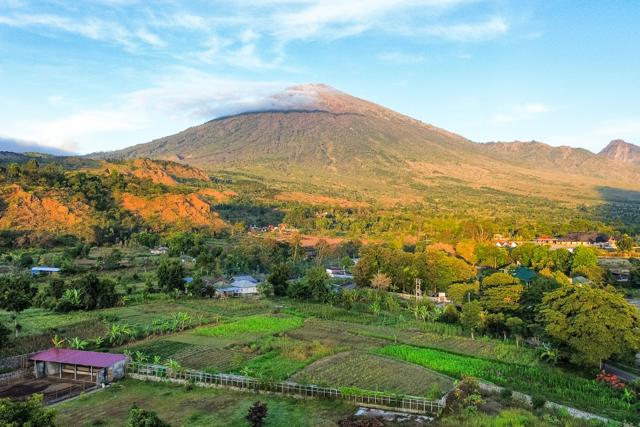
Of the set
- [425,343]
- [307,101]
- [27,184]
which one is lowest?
[425,343]

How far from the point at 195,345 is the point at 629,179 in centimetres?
22878

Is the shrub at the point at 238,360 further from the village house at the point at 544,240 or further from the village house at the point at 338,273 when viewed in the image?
the village house at the point at 544,240

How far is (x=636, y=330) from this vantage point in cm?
1430

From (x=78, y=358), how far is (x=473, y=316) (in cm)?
1536

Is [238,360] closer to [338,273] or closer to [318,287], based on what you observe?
[318,287]

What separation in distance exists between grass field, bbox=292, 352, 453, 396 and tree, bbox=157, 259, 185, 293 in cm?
1501

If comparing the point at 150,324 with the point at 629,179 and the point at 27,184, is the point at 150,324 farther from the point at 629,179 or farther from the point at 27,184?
the point at 629,179

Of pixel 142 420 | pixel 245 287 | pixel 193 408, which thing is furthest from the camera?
pixel 245 287

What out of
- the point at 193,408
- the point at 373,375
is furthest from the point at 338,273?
the point at 193,408

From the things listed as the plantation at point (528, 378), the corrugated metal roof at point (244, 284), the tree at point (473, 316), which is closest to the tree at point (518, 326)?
the tree at point (473, 316)

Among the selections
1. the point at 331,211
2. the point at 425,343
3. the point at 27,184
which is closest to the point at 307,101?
the point at 331,211

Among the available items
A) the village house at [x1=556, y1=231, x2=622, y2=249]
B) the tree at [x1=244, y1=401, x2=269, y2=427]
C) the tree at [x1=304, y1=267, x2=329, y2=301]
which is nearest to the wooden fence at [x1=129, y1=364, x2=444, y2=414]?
the tree at [x1=244, y1=401, x2=269, y2=427]

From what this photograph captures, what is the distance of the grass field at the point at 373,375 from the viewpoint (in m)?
13.7

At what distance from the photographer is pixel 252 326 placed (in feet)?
70.3
